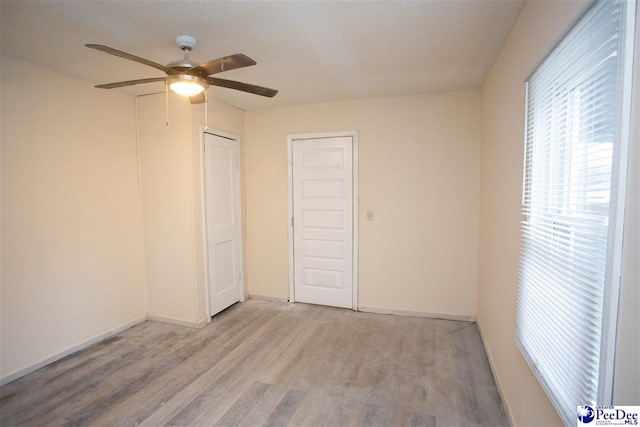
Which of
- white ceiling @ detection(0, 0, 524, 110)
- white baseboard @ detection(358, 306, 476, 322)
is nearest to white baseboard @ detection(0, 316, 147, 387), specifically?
white ceiling @ detection(0, 0, 524, 110)

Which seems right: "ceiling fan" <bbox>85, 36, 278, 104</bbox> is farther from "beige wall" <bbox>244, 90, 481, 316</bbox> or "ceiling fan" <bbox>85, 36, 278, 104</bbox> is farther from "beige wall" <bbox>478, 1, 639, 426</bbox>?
"beige wall" <bbox>244, 90, 481, 316</bbox>

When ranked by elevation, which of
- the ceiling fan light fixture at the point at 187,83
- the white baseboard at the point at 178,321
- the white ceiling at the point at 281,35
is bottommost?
the white baseboard at the point at 178,321

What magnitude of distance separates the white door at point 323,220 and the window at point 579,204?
91.5 inches

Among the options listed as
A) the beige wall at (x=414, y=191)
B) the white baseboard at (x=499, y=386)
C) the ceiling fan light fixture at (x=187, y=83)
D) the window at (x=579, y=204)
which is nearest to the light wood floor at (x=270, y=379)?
the white baseboard at (x=499, y=386)

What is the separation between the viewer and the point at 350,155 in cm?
374

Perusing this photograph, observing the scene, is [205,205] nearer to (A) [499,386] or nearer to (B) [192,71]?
(B) [192,71]

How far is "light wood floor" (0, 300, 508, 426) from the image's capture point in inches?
79.8

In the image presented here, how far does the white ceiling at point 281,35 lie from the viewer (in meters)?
1.80

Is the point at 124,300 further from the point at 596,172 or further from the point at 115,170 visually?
the point at 596,172

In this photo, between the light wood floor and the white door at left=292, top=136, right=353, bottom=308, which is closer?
the light wood floor

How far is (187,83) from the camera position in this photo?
Result: 1992mm

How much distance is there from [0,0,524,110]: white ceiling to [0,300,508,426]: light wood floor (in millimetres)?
2509

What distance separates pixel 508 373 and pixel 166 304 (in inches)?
130

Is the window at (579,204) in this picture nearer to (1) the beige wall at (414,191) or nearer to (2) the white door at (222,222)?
(1) the beige wall at (414,191)
